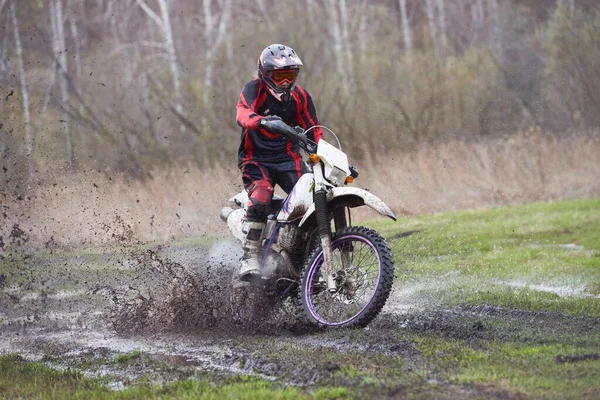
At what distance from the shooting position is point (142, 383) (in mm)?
6445

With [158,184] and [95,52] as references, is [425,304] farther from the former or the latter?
[95,52]

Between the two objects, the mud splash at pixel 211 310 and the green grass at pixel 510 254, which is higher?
the mud splash at pixel 211 310

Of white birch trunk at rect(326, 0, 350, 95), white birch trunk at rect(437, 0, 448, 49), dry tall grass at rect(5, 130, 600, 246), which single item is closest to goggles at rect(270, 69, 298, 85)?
dry tall grass at rect(5, 130, 600, 246)

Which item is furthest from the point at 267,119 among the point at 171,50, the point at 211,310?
the point at 171,50

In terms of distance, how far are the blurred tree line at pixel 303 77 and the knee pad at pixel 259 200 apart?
15.6 meters

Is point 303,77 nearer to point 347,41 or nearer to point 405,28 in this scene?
point 347,41

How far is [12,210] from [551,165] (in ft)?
41.0

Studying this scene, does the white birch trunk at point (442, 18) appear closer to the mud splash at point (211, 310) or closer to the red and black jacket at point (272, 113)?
the red and black jacket at point (272, 113)

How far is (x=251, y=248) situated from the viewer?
8.88 meters

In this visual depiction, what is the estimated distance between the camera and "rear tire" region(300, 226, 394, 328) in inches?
298

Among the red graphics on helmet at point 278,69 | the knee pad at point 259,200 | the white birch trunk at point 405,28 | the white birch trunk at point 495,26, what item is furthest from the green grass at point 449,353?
the white birch trunk at point 405,28

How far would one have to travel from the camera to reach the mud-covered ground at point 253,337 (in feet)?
20.3

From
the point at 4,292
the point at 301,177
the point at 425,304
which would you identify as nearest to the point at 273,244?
the point at 301,177

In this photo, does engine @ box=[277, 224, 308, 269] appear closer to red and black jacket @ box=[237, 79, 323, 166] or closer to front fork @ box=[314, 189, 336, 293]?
front fork @ box=[314, 189, 336, 293]
